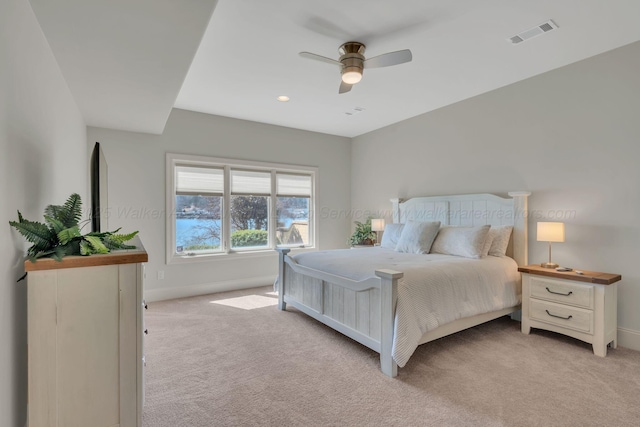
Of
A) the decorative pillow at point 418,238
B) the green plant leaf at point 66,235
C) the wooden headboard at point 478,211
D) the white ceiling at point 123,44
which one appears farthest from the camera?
the decorative pillow at point 418,238

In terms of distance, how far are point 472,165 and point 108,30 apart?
4.07 m

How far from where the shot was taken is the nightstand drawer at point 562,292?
277cm

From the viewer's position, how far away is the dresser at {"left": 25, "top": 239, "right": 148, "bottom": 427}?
1364mm

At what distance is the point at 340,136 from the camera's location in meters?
6.09

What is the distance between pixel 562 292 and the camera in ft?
9.60

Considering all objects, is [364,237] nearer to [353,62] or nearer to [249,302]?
[249,302]

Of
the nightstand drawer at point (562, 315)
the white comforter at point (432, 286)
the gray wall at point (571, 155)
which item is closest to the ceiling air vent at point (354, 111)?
the gray wall at point (571, 155)

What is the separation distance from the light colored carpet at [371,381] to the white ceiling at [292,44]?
2.38m

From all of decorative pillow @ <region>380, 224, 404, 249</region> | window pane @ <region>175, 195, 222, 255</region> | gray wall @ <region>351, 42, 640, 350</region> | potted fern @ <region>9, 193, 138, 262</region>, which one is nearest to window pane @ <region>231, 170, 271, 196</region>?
window pane @ <region>175, 195, 222, 255</region>

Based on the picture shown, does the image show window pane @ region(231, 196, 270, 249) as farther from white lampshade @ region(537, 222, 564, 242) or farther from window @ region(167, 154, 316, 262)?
white lampshade @ region(537, 222, 564, 242)

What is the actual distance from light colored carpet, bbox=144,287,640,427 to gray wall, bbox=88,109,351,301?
1.31 meters

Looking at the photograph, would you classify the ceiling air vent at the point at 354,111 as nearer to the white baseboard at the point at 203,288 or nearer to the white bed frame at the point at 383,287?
the white bed frame at the point at 383,287

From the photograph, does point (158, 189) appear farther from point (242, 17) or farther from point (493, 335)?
point (493, 335)

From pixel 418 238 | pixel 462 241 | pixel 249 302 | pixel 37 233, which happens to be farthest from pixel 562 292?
pixel 37 233
